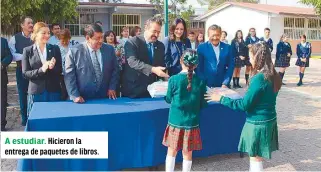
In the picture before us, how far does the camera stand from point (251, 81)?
3.29m

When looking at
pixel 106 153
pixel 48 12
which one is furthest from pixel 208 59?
pixel 48 12

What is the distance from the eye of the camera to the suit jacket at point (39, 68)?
4.64 metres

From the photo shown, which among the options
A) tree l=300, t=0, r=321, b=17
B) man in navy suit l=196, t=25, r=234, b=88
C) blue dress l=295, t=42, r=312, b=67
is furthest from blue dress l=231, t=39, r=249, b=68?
man in navy suit l=196, t=25, r=234, b=88

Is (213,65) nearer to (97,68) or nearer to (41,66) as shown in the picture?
(97,68)

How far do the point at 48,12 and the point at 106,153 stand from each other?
45.9 feet

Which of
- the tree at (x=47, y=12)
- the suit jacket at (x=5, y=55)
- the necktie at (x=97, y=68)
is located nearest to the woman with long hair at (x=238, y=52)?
the suit jacket at (x=5, y=55)

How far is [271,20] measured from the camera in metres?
28.2

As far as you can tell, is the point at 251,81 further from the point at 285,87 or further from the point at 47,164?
the point at 285,87

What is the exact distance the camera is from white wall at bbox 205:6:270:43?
94.0 ft

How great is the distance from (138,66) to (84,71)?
1.98 ft

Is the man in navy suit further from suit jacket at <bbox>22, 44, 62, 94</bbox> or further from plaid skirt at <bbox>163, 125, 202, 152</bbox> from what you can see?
suit jacket at <bbox>22, 44, 62, 94</bbox>

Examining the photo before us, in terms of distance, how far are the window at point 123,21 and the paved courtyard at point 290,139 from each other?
16.1 meters

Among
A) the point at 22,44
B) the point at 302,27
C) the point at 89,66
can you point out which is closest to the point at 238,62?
the point at 22,44

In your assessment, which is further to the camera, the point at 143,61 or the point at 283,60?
the point at 283,60
